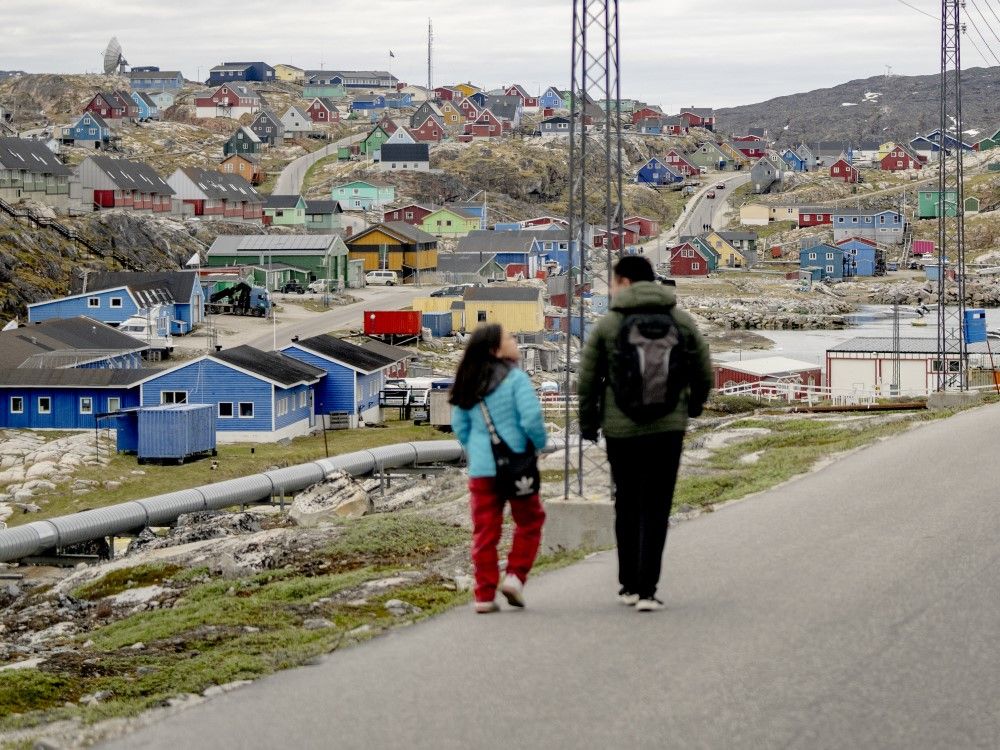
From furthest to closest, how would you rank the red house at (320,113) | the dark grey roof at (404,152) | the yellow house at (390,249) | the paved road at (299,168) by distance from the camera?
the red house at (320,113)
the dark grey roof at (404,152)
the paved road at (299,168)
the yellow house at (390,249)

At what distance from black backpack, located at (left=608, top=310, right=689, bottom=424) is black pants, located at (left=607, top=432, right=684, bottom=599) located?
0.65ft

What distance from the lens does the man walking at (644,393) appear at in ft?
26.7

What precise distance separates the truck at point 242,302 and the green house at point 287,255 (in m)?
11.8

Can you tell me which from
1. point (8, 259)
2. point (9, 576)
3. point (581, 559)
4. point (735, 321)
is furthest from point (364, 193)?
point (581, 559)

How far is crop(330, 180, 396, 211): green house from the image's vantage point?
123625 millimetres

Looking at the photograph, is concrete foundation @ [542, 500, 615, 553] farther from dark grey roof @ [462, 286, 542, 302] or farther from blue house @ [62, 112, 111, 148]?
blue house @ [62, 112, 111, 148]

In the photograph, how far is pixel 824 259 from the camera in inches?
4712

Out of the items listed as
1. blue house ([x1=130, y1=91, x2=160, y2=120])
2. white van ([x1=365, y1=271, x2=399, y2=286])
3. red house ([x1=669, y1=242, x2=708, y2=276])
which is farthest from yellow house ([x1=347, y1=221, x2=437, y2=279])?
blue house ([x1=130, y1=91, x2=160, y2=120])

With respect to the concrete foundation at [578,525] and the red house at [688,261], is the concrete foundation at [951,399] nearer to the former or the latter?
the concrete foundation at [578,525]

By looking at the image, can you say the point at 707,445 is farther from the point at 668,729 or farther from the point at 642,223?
the point at 642,223

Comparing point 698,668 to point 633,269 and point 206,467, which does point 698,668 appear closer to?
point 633,269

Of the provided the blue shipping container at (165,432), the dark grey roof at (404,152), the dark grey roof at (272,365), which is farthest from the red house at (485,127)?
the blue shipping container at (165,432)

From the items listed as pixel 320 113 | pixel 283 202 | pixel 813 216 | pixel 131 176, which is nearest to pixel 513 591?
pixel 131 176

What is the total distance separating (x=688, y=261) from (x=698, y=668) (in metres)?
109
